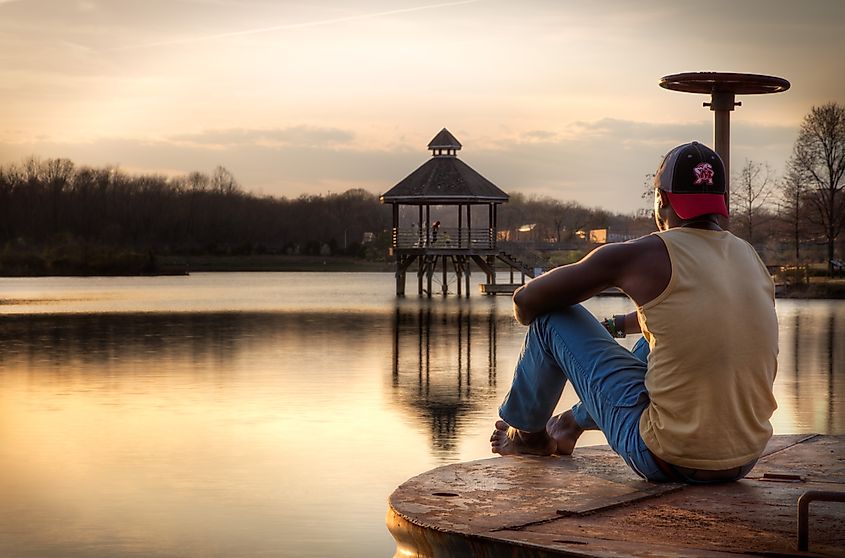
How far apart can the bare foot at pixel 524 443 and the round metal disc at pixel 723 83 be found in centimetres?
318

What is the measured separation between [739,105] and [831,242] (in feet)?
156

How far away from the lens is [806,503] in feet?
10.5

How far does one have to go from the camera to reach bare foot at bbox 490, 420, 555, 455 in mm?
4672

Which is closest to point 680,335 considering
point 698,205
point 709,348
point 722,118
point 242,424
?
point 709,348

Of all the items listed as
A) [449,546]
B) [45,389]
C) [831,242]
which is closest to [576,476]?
[449,546]

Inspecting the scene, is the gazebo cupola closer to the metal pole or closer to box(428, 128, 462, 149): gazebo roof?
box(428, 128, 462, 149): gazebo roof

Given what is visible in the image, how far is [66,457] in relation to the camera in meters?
9.73

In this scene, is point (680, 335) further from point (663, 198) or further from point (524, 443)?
point (524, 443)

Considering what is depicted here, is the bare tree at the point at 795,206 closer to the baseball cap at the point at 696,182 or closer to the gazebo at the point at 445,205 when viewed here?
the gazebo at the point at 445,205

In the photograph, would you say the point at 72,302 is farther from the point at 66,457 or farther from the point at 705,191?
the point at 705,191

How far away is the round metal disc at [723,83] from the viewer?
7203mm

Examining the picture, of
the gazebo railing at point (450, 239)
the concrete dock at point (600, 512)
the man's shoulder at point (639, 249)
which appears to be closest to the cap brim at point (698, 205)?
the man's shoulder at point (639, 249)

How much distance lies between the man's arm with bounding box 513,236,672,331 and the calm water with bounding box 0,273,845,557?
9.59ft

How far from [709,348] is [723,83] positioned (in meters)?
3.69
